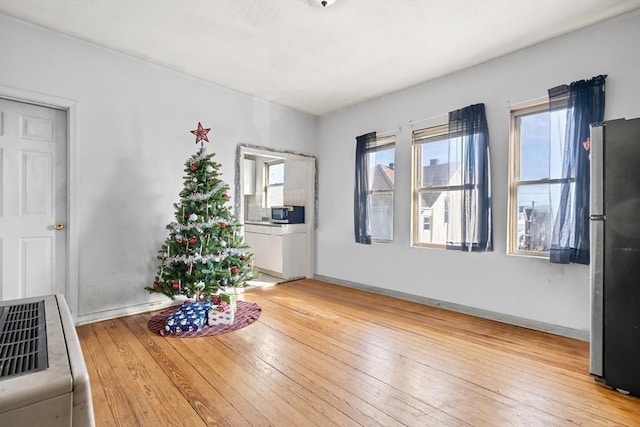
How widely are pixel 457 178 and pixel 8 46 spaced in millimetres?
4364

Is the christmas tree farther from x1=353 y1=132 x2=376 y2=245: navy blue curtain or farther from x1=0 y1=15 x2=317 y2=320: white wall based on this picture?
x1=353 y1=132 x2=376 y2=245: navy blue curtain

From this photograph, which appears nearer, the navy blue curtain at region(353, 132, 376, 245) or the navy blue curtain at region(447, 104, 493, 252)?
the navy blue curtain at region(447, 104, 493, 252)

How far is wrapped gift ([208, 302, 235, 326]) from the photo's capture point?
3021mm

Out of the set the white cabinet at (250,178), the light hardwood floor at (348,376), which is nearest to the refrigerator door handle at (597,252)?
the light hardwood floor at (348,376)

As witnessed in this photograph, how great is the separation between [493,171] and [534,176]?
0.36 metres

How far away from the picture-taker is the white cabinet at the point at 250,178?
22.2ft

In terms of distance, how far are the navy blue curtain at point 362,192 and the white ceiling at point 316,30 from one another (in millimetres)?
915

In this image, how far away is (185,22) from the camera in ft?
8.91

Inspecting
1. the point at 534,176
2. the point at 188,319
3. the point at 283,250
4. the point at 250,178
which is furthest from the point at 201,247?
the point at 250,178

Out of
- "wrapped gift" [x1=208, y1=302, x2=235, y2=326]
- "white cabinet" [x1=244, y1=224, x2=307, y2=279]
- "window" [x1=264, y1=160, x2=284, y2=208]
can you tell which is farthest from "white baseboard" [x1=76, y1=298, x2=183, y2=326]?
"window" [x1=264, y1=160, x2=284, y2=208]

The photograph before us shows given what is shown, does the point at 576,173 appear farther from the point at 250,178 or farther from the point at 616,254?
the point at 250,178

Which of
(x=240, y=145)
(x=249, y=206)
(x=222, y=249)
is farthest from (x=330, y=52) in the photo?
(x=249, y=206)

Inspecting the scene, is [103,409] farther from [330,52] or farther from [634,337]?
[330,52]

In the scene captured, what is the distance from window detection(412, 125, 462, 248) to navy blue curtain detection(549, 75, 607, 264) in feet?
3.07
